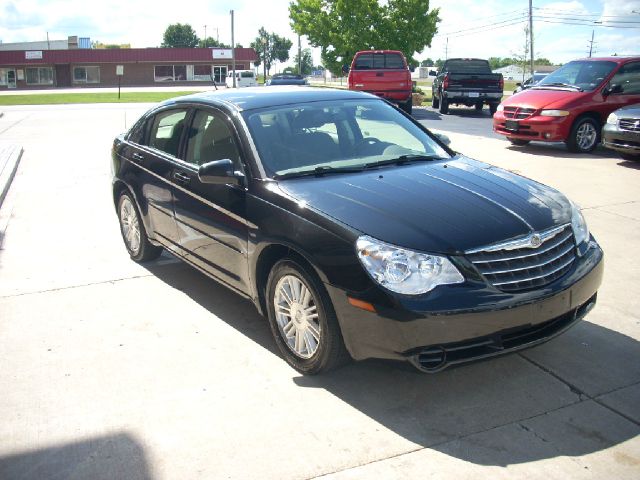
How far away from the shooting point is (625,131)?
34.8 feet

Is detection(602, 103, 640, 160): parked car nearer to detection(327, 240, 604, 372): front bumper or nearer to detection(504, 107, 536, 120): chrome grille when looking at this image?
detection(504, 107, 536, 120): chrome grille

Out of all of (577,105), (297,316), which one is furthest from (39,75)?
(297,316)

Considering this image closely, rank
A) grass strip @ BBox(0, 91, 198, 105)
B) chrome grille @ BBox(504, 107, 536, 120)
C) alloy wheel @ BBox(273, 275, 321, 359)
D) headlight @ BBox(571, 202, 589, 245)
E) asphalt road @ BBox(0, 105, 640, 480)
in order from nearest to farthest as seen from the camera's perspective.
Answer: asphalt road @ BBox(0, 105, 640, 480)
alloy wheel @ BBox(273, 275, 321, 359)
headlight @ BBox(571, 202, 589, 245)
chrome grille @ BBox(504, 107, 536, 120)
grass strip @ BBox(0, 91, 198, 105)

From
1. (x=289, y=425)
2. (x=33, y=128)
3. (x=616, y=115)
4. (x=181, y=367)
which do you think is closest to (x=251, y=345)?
(x=181, y=367)

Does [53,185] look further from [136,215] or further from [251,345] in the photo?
[251,345]

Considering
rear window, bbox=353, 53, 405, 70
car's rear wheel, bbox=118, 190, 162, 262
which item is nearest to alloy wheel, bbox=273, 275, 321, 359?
car's rear wheel, bbox=118, 190, 162, 262

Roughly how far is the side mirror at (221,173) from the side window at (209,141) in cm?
16

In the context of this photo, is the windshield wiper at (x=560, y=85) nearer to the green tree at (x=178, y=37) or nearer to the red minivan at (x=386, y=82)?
the red minivan at (x=386, y=82)

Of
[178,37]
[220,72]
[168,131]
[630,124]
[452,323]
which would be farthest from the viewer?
[178,37]

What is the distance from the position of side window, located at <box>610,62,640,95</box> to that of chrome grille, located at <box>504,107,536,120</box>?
164 centimetres

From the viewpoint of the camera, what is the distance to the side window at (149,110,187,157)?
5.35 m

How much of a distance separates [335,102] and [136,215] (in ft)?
7.10

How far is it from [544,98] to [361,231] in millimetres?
10191

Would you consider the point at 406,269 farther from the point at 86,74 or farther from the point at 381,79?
the point at 86,74
